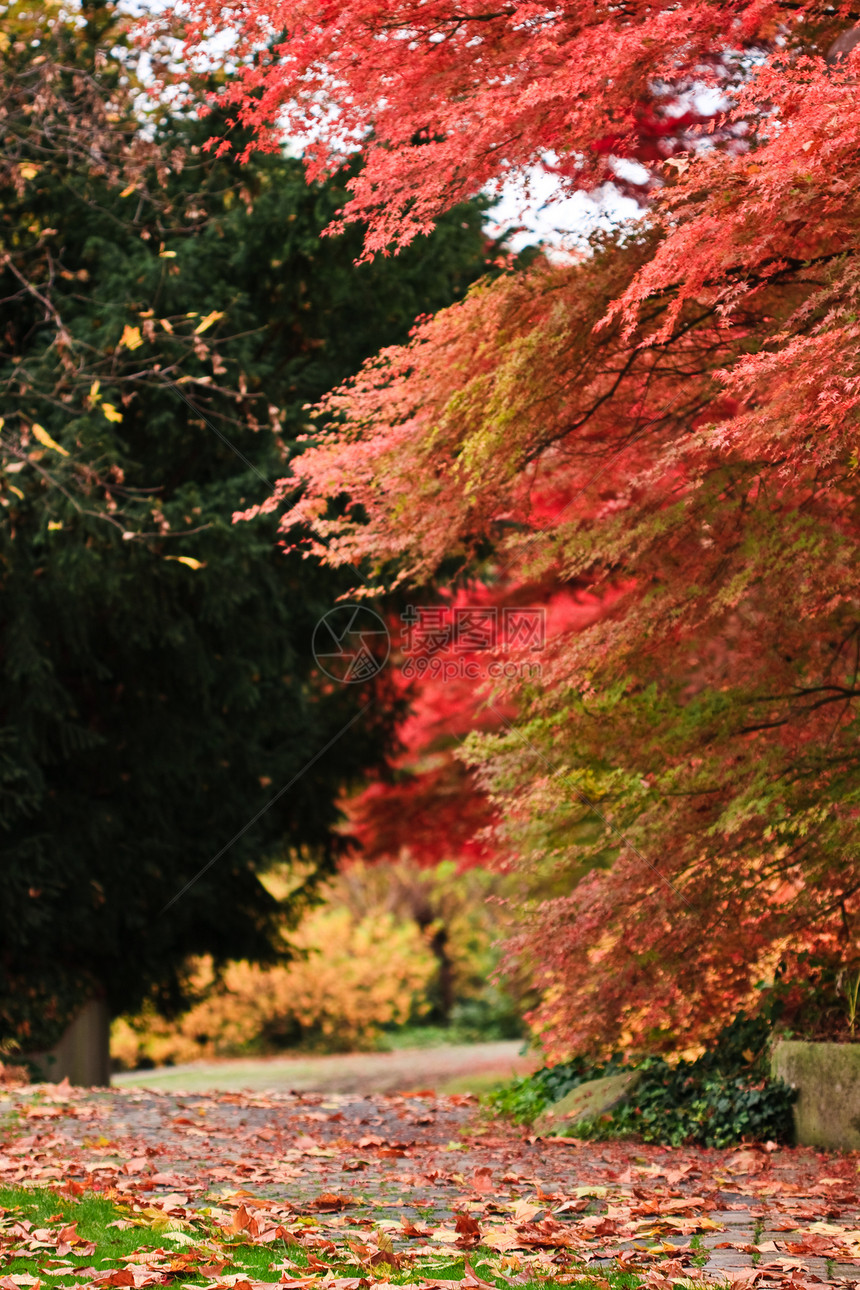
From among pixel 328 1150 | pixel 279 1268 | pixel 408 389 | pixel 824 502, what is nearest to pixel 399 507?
pixel 408 389

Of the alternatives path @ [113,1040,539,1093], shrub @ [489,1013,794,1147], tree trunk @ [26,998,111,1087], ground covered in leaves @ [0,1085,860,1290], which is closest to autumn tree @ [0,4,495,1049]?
tree trunk @ [26,998,111,1087]

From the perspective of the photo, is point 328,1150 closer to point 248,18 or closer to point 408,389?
point 408,389

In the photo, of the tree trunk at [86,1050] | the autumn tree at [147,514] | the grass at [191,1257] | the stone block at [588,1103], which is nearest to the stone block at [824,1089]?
the stone block at [588,1103]

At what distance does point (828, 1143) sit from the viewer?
19.7 ft

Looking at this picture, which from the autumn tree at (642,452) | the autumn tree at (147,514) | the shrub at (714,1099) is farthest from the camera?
the autumn tree at (147,514)

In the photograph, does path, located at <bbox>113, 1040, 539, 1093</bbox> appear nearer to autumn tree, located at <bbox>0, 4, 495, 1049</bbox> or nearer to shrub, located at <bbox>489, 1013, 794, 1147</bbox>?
autumn tree, located at <bbox>0, 4, 495, 1049</bbox>

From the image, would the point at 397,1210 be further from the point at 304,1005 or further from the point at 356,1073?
the point at 304,1005

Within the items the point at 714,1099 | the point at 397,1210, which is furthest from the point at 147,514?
the point at 397,1210

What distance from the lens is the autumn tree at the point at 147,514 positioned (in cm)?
871

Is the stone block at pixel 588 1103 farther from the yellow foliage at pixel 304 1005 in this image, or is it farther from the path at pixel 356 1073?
the yellow foliage at pixel 304 1005

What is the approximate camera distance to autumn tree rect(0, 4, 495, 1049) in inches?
343

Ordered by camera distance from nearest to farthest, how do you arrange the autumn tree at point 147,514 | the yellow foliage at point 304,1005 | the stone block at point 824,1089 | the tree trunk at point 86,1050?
the stone block at point 824,1089 < the autumn tree at point 147,514 < the tree trunk at point 86,1050 < the yellow foliage at point 304,1005

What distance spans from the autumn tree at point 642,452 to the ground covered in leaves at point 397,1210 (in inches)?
40.2

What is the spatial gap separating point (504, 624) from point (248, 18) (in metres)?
5.63
